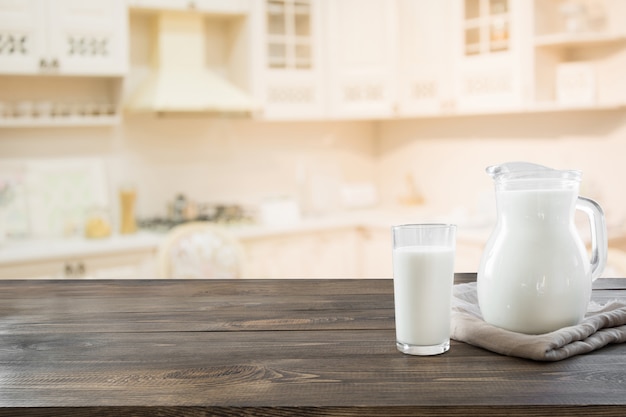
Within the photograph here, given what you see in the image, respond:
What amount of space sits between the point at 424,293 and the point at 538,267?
0.16m

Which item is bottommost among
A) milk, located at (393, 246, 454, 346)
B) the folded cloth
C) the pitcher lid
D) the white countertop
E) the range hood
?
the white countertop

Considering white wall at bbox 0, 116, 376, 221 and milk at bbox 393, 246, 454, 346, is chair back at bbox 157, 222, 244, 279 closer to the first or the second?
white wall at bbox 0, 116, 376, 221

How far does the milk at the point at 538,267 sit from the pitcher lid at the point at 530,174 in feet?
0.07

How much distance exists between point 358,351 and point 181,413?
298mm

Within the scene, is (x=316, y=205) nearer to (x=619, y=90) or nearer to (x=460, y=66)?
(x=460, y=66)

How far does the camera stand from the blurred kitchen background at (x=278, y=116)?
155 inches

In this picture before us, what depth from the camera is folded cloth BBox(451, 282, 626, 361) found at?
1.08 meters

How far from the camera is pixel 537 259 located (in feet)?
3.72

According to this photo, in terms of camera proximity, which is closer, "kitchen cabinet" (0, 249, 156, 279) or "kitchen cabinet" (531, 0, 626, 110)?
"kitchen cabinet" (0, 249, 156, 279)

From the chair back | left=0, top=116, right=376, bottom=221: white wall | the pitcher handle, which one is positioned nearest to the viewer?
the pitcher handle

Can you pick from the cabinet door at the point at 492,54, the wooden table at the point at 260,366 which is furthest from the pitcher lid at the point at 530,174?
the cabinet door at the point at 492,54

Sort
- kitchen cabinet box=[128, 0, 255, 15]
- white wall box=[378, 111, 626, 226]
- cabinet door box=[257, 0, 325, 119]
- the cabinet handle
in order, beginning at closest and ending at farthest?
1. the cabinet handle
2. white wall box=[378, 111, 626, 226]
3. kitchen cabinet box=[128, 0, 255, 15]
4. cabinet door box=[257, 0, 325, 119]

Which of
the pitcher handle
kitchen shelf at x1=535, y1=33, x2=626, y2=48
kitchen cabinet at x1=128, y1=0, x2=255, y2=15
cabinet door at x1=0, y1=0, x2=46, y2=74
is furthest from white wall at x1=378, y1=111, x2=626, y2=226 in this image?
the pitcher handle

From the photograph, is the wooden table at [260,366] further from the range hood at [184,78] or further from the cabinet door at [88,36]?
the range hood at [184,78]
